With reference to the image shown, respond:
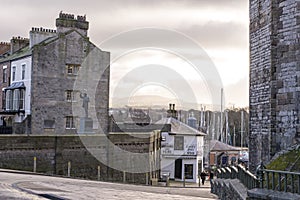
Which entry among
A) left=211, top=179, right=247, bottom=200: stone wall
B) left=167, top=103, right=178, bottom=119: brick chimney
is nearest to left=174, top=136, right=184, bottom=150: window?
left=167, top=103, right=178, bottom=119: brick chimney

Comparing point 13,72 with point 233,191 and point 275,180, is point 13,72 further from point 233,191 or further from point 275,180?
point 275,180

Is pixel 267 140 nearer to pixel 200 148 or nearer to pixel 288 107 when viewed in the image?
pixel 288 107

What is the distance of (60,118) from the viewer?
37312 mm

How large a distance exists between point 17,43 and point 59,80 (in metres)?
9.14

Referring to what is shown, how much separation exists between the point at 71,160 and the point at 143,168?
24.9 ft

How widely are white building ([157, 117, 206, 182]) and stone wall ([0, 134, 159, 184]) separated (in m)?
11.5

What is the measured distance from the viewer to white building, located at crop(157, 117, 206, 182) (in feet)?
139

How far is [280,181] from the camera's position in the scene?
10.5 metres

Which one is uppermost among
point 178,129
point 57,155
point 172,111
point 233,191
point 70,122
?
point 172,111

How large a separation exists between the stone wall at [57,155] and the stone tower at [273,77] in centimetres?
1220

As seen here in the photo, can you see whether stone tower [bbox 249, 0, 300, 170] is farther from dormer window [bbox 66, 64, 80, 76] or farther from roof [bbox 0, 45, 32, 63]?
roof [bbox 0, 45, 32, 63]

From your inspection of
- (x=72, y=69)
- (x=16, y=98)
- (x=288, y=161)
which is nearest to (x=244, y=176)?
(x=288, y=161)

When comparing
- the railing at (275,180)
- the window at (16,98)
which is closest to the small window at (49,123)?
the window at (16,98)

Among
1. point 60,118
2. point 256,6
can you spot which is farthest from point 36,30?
point 256,6
